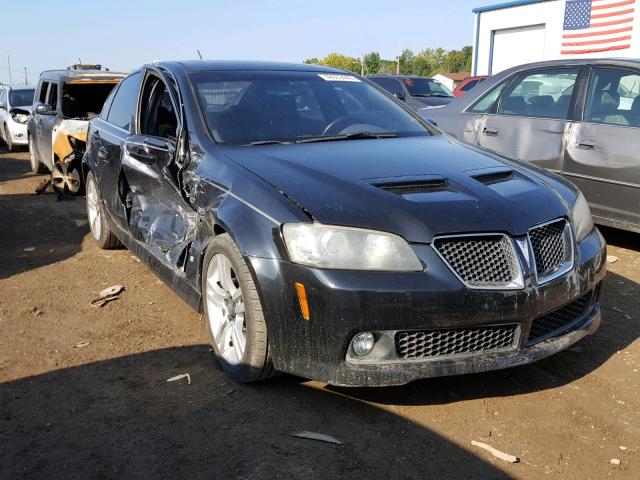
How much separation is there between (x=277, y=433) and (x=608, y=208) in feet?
13.0

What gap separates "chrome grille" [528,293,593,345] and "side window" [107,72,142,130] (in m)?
3.41

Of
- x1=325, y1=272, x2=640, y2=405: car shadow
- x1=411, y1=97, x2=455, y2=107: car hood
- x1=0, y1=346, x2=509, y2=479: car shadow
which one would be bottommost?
A: x1=0, y1=346, x2=509, y2=479: car shadow

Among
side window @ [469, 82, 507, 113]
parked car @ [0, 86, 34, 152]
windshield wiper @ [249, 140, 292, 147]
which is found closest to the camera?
windshield wiper @ [249, 140, 292, 147]

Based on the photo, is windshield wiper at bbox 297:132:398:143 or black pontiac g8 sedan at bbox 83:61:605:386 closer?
black pontiac g8 sedan at bbox 83:61:605:386

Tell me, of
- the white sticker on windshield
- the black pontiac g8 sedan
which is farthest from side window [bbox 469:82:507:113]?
the black pontiac g8 sedan

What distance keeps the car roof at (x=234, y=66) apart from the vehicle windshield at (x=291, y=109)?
0.27 ft

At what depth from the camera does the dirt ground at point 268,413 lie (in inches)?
110

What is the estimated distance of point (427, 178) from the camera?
3385mm

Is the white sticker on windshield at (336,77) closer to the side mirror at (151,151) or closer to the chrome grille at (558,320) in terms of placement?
the side mirror at (151,151)

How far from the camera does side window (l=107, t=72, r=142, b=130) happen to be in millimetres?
5254

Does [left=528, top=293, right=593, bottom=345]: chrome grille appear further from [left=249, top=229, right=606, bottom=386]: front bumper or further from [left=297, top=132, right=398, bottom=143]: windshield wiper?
[left=297, top=132, right=398, bottom=143]: windshield wiper

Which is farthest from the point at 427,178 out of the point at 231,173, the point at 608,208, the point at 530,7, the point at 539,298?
the point at 530,7

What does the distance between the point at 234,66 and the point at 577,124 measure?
10.5 feet

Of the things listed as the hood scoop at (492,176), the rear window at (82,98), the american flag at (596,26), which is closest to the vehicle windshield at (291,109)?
the hood scoop at (492,176)
